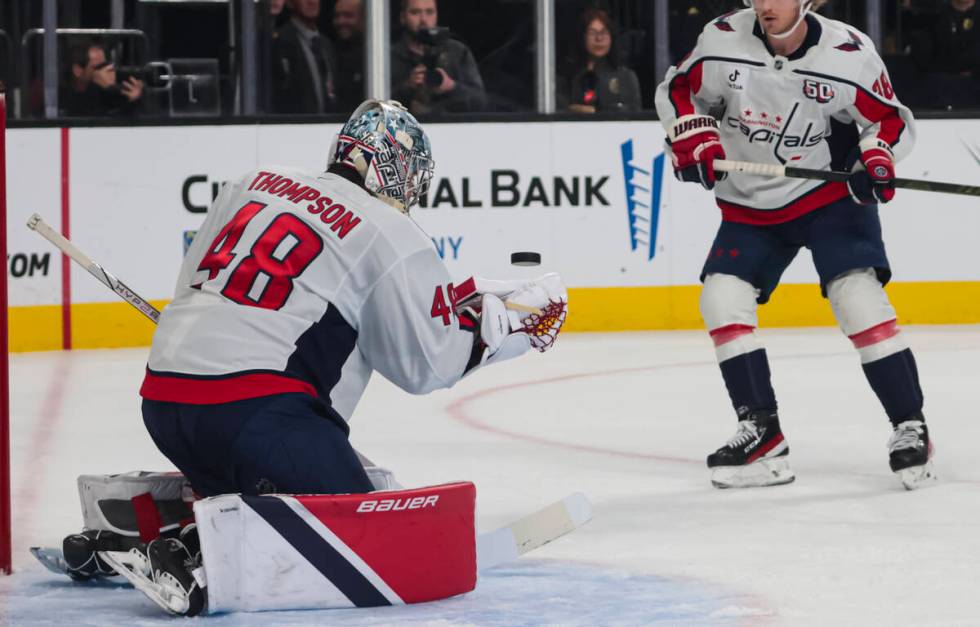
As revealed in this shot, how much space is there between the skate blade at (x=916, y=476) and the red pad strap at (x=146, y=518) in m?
1.69

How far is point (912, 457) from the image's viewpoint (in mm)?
3889

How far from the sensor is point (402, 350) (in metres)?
2.82

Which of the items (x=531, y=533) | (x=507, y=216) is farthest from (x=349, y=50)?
(x=531, y=533)

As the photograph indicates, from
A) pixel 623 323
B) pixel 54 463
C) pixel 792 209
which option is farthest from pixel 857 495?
pixel 623 323

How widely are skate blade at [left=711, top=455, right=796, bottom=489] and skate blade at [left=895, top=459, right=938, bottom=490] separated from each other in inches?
9.8

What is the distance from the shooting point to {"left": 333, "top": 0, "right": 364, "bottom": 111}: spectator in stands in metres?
7.35

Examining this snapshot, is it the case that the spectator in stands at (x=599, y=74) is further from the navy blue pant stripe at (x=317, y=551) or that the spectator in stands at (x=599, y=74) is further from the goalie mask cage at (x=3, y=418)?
the navy blue pant stripe at (x=317, y=551)

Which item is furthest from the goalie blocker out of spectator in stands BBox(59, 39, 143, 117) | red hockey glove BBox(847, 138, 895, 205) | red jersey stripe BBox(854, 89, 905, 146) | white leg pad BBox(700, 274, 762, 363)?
spectator in stands BBox(59, 39, 143, 117)

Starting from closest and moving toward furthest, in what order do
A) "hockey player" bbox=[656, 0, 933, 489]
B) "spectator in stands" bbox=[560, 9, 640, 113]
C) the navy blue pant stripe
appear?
the navy blue pant stripe
"hockey player" bbox=[656, 0, 933, 489]
"spectator in stands" bbox=[560, 9, 640, 113]

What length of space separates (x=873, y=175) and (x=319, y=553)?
1.76 meters

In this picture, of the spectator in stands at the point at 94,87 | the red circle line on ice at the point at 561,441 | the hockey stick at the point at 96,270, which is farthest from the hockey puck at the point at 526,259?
the spectator in stands at the point at 94,87

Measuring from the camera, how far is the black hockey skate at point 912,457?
3.89 meters

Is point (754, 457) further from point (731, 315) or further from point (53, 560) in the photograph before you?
→ point (53, 560)

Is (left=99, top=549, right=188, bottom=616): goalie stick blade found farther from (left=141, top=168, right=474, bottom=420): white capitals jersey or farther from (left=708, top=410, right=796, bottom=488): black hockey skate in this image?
(left=708, top=410, right=796, bottom=488): black hockey skate
